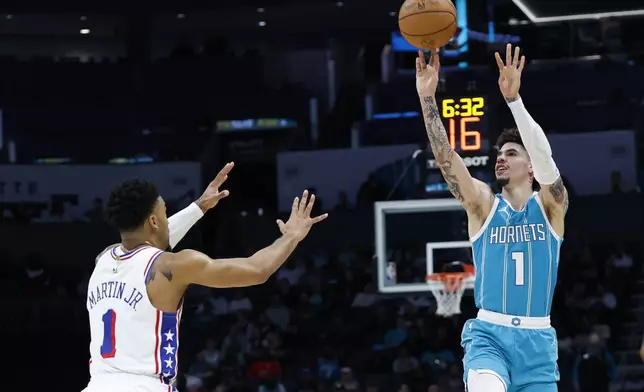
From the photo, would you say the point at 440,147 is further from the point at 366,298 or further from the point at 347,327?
the point at 366,298

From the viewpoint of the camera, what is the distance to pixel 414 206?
1212cm

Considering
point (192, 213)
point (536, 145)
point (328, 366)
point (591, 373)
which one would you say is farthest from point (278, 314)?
point (536, 145)

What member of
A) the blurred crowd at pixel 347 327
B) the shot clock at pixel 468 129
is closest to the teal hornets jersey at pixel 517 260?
the shot clock at pixel 468 129

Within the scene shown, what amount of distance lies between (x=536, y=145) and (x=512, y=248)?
60 centimetres

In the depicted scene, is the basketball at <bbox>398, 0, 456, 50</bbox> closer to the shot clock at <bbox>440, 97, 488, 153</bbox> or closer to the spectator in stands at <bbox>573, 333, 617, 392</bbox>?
the shot clock at <bbox>440, 97, 488, 153</bbox>

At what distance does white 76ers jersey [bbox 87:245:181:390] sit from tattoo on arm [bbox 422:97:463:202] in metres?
1.97

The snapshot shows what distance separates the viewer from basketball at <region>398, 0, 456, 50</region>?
6.43 metres

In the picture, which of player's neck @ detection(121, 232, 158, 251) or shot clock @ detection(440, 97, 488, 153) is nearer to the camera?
player's neck @ detection(121, 232, 158, 251)

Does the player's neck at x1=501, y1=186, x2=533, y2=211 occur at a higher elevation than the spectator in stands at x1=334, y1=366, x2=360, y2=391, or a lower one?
higher

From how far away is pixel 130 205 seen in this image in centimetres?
450

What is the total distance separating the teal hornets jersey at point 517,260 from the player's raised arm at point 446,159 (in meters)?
0.11

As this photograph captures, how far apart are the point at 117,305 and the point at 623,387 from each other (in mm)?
11717

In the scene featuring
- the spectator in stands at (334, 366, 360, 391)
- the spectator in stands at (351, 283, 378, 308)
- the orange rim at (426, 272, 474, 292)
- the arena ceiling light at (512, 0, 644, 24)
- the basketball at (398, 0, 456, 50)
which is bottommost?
the spectator in stands at (334, 366, 360, 391)

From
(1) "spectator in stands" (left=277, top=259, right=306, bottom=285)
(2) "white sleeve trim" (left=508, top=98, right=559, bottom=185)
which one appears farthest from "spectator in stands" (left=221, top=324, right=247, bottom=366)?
(2) "white sleeve trim" (left=508, top=98, right=559, bottom=185)
